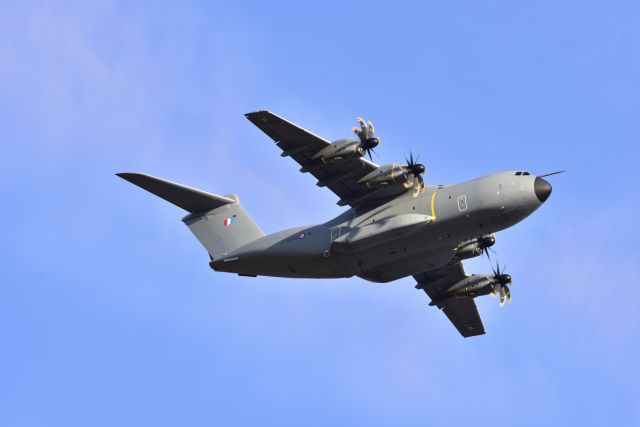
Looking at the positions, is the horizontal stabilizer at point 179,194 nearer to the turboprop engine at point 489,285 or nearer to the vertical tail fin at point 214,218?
the vertical tail fin at point 214,218

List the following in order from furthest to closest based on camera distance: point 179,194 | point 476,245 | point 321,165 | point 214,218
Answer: point 214,218
point 179,194
point 476,245
point 321,165

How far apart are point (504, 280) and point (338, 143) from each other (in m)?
8.69

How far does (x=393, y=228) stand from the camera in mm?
30375

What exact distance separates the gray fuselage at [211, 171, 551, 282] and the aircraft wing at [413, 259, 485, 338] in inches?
125

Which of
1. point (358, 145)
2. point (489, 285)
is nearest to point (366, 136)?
point (358, 145)

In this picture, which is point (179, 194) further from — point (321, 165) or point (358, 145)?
point (358, 145)

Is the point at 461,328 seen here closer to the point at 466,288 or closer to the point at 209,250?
the point at 466,288

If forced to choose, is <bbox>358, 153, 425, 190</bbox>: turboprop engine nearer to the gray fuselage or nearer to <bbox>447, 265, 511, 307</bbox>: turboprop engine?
the gray fuselage

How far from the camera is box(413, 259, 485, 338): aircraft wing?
1417 inches

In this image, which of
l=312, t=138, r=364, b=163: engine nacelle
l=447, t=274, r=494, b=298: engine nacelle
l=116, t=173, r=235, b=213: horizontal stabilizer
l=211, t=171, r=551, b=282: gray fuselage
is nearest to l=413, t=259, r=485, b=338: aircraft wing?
l=447, t=274, r=494, b=298: engine nacelle

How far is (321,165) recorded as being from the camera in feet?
102

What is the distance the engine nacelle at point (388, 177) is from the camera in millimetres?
30469

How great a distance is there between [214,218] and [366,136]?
7.34 metres

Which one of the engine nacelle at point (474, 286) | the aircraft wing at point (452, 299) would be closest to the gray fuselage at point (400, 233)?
the aircraft wing at point (452, 299)
